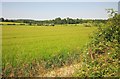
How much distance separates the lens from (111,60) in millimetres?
3471

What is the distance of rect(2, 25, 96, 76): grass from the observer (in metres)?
5.14

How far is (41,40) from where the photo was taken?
216 inches

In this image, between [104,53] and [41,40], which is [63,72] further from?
[41,40]

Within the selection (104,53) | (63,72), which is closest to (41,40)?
(63,72)

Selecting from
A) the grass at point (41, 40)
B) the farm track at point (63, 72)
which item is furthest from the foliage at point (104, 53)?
the grass at point (41, 40)

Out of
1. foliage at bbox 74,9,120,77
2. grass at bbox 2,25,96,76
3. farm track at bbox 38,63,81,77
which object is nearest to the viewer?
foliage at bbox 74,9,120,77

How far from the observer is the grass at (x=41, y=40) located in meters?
5.14

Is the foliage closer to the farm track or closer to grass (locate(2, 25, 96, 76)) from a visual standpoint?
Result: the farm track

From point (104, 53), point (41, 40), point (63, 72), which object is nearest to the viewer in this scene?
point (104, 53)

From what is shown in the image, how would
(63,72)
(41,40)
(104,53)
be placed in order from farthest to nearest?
(41,40), (63,72), (104,53)


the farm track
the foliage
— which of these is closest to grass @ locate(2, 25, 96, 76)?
the farm track

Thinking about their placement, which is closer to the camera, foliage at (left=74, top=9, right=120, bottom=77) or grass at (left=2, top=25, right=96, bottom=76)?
foliage at (left=74, top=9, right=120, bottom=77)

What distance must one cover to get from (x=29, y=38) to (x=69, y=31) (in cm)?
94

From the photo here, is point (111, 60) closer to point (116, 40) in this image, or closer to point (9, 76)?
point (116, 40)
